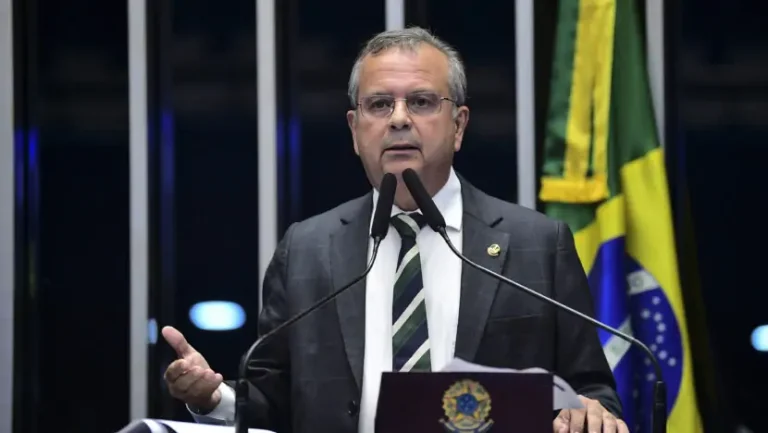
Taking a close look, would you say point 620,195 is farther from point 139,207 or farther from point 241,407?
point 241,407

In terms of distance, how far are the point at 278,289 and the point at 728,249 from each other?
1.93 m

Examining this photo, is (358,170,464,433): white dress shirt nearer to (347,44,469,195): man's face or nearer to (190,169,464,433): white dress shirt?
(190,169,464,433): white dress shirt

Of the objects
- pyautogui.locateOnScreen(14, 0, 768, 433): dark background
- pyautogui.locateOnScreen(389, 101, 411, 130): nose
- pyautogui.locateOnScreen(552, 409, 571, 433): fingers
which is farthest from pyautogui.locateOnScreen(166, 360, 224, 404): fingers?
pyautogui.locateOnScreen(14, 0, 768, 433): dark background

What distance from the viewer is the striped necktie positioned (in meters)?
2.30

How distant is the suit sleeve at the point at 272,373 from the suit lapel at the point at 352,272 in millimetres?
132

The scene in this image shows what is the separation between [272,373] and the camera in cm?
243

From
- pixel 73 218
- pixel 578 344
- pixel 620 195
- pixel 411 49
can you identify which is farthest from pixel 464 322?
pixel 73 218

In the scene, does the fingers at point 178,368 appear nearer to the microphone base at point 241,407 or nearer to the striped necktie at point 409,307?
the microphone base at point 241,407

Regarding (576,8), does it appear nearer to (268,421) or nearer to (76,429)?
(268,421)

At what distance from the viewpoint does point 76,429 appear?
423 centimetres

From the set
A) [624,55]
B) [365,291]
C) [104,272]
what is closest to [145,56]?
[104,272]

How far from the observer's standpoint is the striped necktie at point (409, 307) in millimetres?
2301

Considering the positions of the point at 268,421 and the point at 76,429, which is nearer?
the point at 268,421

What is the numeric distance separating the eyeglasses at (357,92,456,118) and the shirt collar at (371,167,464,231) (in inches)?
6.8
